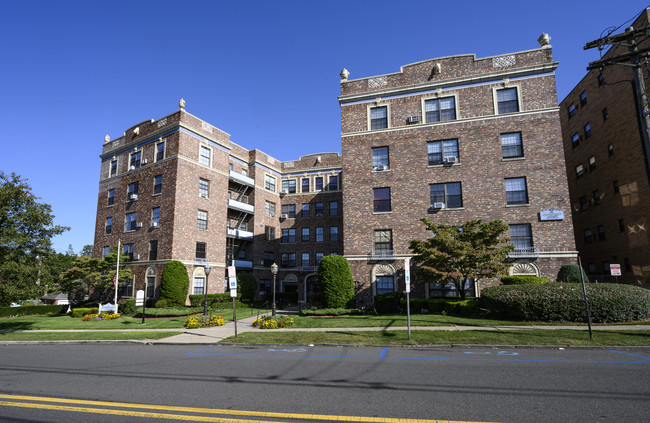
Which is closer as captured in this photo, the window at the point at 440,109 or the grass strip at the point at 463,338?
the grass strip at the point at 463,338

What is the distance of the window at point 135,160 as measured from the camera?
3381cm

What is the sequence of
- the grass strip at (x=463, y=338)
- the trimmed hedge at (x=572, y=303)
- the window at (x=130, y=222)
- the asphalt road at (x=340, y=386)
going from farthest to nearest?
the window at (x=130, y=222) → the trimmed hedge at (x=572, y=303) → the grass strip at (x=463, y=338) → the asphalt road at (x=340, y=386)

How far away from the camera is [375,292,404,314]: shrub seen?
21.2m

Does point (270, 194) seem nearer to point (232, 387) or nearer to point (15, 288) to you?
point (15, 288)

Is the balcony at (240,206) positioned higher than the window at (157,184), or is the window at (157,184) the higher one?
the window at (157,184)

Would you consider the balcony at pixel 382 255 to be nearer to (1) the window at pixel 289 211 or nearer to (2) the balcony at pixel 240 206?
(2) the balcony at pixel 240 206

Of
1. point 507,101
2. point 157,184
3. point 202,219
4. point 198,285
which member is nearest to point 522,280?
point 507,101

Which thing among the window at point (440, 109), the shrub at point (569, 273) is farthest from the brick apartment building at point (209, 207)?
the shrub at point (569, 273)

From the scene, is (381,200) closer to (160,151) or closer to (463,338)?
(463,338)

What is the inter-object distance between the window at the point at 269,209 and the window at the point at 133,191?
1286cm

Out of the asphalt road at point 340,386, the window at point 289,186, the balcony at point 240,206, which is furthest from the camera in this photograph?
the window at point 289,186

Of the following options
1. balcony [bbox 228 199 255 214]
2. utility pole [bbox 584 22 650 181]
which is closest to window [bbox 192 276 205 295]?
balcony [bbox 228 199 255 214]

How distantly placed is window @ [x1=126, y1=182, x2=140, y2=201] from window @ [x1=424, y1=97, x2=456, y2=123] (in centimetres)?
2643

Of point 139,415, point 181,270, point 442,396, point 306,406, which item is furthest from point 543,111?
point 181,270
